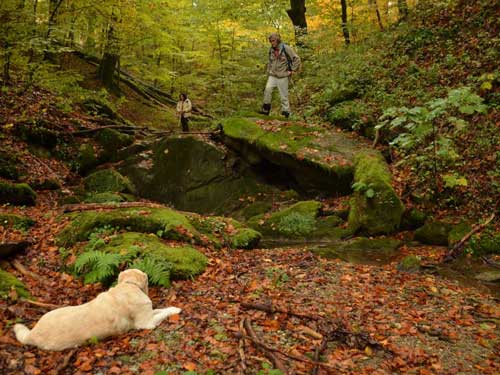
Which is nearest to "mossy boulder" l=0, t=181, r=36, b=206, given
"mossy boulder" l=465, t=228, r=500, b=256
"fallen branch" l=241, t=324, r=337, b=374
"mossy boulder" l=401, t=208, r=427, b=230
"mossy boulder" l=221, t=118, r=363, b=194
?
"mossy boulder" l=221, t=118, r=363, b=194

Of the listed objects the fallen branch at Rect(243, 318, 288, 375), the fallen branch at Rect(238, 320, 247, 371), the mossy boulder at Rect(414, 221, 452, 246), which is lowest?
the fallen branch at Rect(238, 320, 247, 371)

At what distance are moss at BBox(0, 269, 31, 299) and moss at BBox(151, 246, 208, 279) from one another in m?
1.77

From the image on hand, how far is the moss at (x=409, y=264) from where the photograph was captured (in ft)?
21.7

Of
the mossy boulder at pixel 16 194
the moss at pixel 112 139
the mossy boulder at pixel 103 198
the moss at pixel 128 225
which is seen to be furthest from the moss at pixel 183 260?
the moss at pixel 112 139

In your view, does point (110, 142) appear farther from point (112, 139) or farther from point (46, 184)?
point (46, 184)

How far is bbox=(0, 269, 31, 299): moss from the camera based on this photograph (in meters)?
4.75

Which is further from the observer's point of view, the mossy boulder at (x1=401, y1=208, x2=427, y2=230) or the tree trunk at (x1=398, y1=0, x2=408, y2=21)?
the tree trunk at (x1=398, y1=0, x2=408, y2=21)

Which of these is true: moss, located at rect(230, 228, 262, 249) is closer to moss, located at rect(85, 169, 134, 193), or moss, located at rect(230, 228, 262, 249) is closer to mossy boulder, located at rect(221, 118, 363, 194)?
mossy boulder, located at rect(221, 118, 363, 194)

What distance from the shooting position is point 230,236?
815cm

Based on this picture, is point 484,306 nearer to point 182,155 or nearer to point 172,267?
point 172,267

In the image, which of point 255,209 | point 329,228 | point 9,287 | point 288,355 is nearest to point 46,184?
point 255,209

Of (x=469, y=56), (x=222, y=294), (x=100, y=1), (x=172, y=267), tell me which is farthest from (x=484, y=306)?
(x=100, y=1)

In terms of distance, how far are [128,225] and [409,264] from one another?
529cm

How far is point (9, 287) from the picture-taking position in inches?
191
